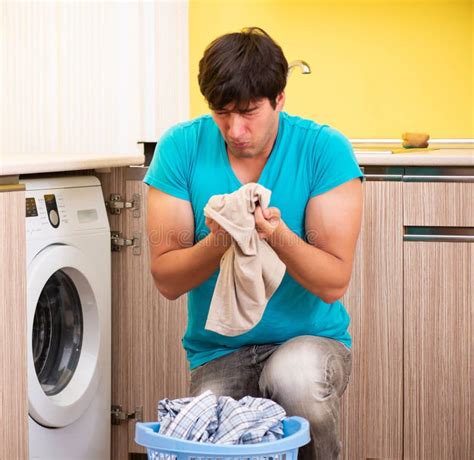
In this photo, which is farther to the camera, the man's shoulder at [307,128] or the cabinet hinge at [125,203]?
the cabinet hinge at [125,203]

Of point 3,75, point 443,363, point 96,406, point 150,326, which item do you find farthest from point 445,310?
point 3,75

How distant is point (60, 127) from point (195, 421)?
1.58 meters

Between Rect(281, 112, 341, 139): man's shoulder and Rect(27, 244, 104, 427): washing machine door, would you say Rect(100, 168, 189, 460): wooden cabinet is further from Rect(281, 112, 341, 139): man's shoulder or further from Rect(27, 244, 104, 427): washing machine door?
Rect(281, 112, 341, 139): man's shoulder

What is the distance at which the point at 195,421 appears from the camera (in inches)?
58.2

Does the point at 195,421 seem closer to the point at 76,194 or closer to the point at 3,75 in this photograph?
the point at 76,194

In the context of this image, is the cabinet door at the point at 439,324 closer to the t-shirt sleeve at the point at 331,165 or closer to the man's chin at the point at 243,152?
the t-shirt sleeve at the point at 331,165

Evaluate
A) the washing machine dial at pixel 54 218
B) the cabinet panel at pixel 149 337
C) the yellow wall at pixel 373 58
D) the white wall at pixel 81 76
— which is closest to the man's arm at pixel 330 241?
the washing machine dial at pixel 54 218

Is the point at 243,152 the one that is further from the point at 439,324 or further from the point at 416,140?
the point at 416,140

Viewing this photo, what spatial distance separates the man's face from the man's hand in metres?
0.17

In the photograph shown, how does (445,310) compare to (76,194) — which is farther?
(445,310)

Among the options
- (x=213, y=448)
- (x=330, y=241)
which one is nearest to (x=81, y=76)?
(x=330, y=241)

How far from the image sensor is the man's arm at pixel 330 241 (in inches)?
67.1

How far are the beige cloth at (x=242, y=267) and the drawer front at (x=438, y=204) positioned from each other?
905 millimetres

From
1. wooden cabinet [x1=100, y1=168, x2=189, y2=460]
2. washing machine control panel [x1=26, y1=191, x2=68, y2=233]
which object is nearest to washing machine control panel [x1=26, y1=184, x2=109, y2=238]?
washing machine control panel [x1=26, y1=191, x2=68, y2=233]
